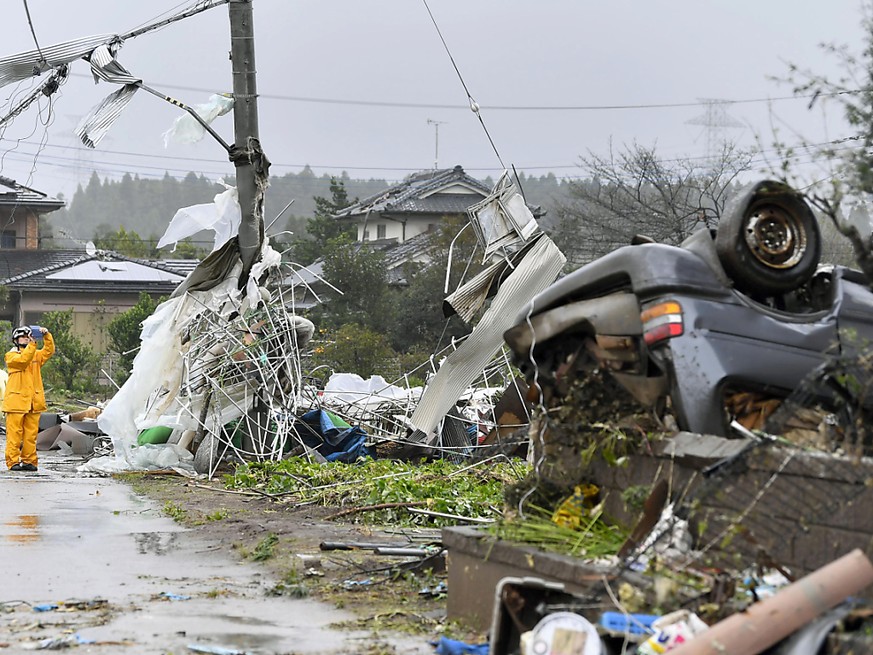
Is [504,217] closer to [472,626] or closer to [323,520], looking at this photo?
[323,520]

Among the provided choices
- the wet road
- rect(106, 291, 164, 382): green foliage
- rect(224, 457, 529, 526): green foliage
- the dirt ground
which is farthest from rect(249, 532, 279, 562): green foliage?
rect(106, 291, 164, 382): green foliage

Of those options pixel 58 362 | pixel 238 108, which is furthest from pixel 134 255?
pixel 238 108

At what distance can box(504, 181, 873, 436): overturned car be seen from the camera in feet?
18.6

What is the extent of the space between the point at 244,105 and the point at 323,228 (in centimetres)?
3267

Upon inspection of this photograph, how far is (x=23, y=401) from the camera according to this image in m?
16.4

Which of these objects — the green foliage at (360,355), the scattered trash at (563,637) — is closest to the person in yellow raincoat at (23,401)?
the green foliage at (360,355)

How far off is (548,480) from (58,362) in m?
34.1

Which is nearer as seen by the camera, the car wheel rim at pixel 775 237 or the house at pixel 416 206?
the car wheel rim at pixel 775 237

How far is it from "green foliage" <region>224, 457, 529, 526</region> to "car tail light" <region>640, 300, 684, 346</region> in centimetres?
318

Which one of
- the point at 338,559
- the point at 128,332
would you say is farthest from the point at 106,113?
the point at 128,332

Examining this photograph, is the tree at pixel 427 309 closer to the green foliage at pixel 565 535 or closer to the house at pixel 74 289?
the house at pixel 74 289

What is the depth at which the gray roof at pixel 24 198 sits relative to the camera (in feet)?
168

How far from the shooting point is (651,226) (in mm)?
30625

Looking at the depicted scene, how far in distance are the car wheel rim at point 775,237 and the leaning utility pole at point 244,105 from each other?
1128cm
